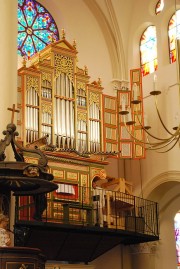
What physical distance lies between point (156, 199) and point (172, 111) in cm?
314

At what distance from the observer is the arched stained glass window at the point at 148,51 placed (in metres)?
21.3

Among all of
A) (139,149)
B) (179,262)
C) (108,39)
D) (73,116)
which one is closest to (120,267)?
(179,262)

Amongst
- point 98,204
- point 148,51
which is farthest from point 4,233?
point 148,51

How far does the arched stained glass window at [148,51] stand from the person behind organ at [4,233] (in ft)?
35.6

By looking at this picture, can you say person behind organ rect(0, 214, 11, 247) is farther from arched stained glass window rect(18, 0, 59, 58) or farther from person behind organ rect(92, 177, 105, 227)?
arched stained glass window rect(18, 0, 59, 58)

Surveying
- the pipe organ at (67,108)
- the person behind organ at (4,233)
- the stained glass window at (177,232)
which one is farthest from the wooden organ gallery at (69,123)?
the person behind organ at (4,233)

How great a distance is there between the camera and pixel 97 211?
18.0 metres

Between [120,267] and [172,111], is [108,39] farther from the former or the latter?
[120,267]

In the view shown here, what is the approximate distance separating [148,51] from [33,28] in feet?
13.8

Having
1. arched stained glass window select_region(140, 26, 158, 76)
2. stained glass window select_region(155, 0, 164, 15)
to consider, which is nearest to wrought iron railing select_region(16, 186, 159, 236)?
arched stained glass window select_region(140, 26, 158, 76)

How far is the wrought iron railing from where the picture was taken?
56.2 feet

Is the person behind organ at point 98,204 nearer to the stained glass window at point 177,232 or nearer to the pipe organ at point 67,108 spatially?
the pipe organ at point 67,108

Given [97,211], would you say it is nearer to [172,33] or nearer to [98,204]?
[98,204]

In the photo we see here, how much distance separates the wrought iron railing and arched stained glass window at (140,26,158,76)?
482 cm
